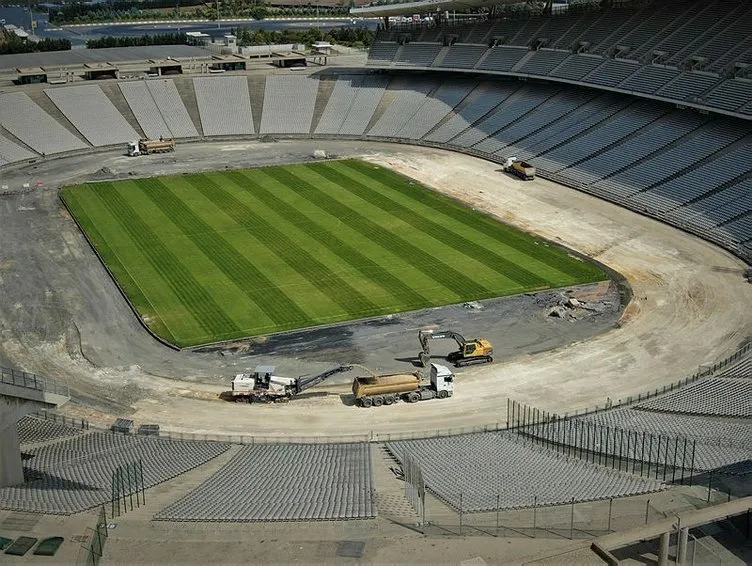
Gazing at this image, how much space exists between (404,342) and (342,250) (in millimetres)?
15497

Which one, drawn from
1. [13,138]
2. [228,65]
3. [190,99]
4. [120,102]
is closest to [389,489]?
[13,138]

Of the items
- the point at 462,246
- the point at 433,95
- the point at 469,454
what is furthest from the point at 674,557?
the point at 433,95

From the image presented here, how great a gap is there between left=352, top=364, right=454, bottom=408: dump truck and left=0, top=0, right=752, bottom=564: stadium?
21.4 inches

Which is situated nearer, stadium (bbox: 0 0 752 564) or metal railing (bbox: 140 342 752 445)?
stadium (bbox: 0 0 752 564)

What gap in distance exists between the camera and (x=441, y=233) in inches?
2667

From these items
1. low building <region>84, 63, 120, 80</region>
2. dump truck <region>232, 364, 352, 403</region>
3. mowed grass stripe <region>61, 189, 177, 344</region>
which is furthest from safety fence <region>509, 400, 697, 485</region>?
low building <region>84, 63, 120, 80</region>

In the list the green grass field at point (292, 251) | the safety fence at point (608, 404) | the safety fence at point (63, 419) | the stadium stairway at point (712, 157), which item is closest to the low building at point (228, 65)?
the green grass field at point (292, 251)

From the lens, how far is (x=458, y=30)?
107125mm

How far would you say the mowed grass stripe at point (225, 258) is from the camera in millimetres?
54250

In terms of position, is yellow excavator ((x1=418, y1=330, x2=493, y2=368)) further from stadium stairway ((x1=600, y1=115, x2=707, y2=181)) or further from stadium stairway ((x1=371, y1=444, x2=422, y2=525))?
stadium stairway ((x1=600, y1=115, x2=707, y2=181))

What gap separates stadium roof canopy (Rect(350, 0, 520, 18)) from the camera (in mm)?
96000

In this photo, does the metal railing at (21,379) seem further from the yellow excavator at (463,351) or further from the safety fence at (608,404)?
the safety fence at (608,404)

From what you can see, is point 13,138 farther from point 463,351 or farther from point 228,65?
point 463,351

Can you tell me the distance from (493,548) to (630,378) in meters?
22.0
